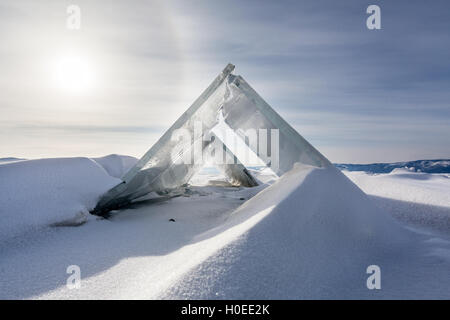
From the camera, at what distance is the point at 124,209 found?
421 centimetres

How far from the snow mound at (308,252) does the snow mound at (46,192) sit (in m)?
2.01

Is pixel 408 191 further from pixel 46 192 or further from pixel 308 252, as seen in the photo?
pixel 46 192

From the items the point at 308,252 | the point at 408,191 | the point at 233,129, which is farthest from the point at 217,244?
the point at 408,191

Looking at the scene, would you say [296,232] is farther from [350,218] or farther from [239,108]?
[239,108]

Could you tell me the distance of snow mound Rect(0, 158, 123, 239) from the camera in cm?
272

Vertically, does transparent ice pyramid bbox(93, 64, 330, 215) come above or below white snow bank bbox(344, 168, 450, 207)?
above

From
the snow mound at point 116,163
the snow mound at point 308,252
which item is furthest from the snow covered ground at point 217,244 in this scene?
the snow mound at point 116,163

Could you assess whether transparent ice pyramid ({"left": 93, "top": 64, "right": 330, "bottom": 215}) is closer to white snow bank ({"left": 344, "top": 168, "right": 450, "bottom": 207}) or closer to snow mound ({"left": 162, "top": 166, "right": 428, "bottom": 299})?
snow mound ({"left": 162, "top": 166, "right": 428, "bottom": 299})

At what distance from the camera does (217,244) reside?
182 centimetres

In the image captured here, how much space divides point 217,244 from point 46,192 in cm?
237

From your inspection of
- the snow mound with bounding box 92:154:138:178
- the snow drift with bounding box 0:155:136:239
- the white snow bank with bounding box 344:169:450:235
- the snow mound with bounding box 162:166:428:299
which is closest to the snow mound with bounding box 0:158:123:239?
the snow drift with bounding box 0:155:136:239

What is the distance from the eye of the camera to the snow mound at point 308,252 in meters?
1.42
